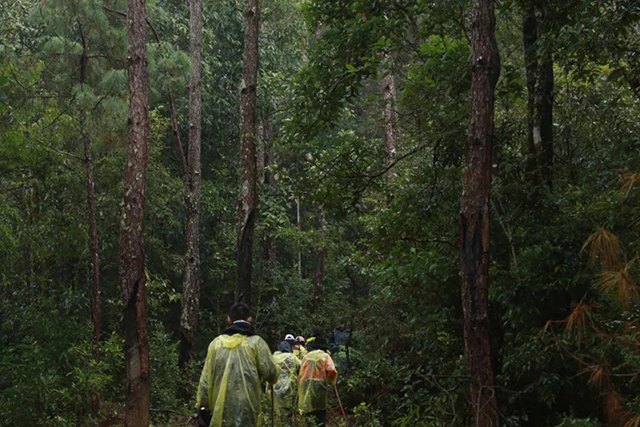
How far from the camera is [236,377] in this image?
680 cm

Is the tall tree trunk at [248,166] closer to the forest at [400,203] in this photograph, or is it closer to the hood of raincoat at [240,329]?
the forest at [400,203]

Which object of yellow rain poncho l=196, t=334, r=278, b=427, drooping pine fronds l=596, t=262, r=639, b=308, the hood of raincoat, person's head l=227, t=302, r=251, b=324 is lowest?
yellow rain poncho l=196, t=334, r=278, b=427

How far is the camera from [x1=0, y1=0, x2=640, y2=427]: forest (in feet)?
23.0

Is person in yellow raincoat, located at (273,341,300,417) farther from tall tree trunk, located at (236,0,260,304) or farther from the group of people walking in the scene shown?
the group of people walking

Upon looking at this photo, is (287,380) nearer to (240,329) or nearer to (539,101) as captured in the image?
(240,329)

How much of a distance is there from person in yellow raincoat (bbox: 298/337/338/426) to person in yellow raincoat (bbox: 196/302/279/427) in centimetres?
429

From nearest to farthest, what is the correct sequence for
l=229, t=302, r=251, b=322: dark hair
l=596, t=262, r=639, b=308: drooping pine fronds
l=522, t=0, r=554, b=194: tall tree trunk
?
1. l=596, t=262, r=639, b=308: drooping pine fronds
2. l=229, t=302, r=251, b=322: dark hair
3. l=522, t=0, r=554, b=194: tall tree trunk

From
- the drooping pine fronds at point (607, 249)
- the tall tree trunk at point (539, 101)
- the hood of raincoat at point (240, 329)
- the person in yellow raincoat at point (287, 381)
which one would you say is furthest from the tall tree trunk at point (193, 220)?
the drooping pine fronds at point (607, 249)

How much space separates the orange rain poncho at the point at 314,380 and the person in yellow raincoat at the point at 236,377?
429cm

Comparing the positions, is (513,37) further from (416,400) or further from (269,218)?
(269,218)

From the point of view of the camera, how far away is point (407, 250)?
9859 mm

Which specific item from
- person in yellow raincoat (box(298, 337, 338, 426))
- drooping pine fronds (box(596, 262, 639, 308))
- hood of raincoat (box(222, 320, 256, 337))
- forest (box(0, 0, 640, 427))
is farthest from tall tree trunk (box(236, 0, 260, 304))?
drooping pine fronds (box(596, 262, 639, 308))

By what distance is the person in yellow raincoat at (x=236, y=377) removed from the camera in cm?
676

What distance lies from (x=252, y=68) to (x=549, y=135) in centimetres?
567
